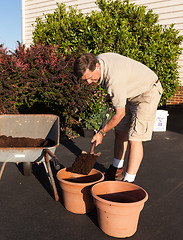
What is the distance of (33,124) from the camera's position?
128 inches

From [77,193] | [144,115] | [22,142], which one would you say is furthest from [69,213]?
[144,115]

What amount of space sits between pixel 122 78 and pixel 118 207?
1150 millimetres

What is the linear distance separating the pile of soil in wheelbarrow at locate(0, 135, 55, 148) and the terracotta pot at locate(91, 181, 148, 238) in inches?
41.5

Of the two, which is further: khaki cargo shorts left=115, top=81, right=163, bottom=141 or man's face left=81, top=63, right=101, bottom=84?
khaki cargo shorts left=115, top=81, right=163, bottom=141

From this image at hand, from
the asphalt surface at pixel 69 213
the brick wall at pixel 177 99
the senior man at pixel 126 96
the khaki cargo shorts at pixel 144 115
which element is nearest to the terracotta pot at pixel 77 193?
the asphalt surface at pixel 69 213

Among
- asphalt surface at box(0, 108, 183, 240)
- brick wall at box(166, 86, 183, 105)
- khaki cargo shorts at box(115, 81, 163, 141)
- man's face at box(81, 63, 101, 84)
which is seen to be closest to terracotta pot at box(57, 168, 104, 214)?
asphalt surface at box(0, 108, 183, 240)

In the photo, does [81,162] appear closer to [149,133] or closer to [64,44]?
[149,133]

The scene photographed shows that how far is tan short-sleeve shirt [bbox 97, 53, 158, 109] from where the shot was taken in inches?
87.0

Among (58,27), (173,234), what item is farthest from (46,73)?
(173,234)

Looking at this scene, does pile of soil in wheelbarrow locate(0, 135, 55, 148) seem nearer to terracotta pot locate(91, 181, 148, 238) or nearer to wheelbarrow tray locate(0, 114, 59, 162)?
wheelbarrow tray locate(0, 114, 59, 162)

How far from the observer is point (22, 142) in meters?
2.96

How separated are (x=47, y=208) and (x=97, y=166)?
1316mm

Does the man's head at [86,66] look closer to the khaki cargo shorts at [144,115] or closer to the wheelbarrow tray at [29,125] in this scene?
the khaki cargo shorts at [144,115]

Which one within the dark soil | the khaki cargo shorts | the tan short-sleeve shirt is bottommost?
the dark soil
